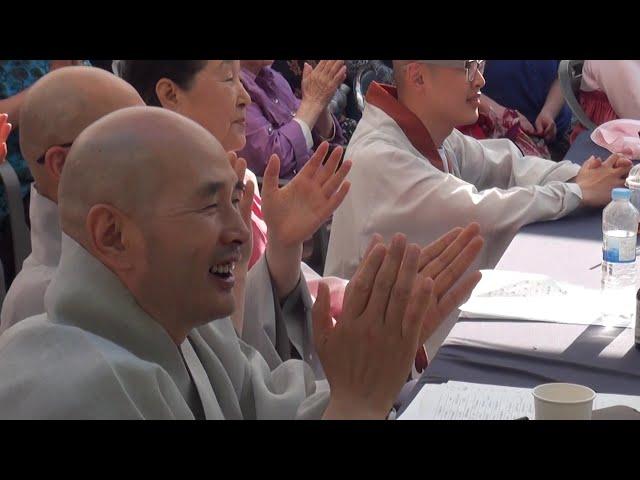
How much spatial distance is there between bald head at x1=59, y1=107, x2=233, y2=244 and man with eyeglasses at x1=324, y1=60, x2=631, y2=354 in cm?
128

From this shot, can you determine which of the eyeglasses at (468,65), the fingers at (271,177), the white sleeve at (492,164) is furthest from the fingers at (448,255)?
the white sleeve at (492,164)

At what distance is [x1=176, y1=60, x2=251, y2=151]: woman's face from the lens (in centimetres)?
219

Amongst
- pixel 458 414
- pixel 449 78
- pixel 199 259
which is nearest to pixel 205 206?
pixel 199 259

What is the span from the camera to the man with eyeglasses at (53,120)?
1753 mm

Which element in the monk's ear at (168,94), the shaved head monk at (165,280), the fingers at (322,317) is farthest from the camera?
the monk's ear at (168,94)

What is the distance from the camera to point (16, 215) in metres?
2.91

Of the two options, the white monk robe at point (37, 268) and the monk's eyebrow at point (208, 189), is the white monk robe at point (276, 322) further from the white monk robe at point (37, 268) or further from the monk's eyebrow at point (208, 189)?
the monk's eyebrow at point (208, 189)

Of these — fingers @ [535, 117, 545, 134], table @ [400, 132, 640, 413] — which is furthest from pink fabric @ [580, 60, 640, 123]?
table @ [400, 132, 640, 413]

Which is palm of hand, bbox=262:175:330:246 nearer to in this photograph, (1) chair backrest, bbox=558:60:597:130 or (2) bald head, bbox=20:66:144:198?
(2) bald head, bbox=20:66:144:198

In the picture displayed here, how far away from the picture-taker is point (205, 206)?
130 cm

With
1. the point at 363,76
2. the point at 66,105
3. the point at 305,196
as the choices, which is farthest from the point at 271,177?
the point at 363,76

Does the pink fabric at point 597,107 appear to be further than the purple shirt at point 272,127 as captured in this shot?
Yes

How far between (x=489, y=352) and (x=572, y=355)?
0.46 feet
